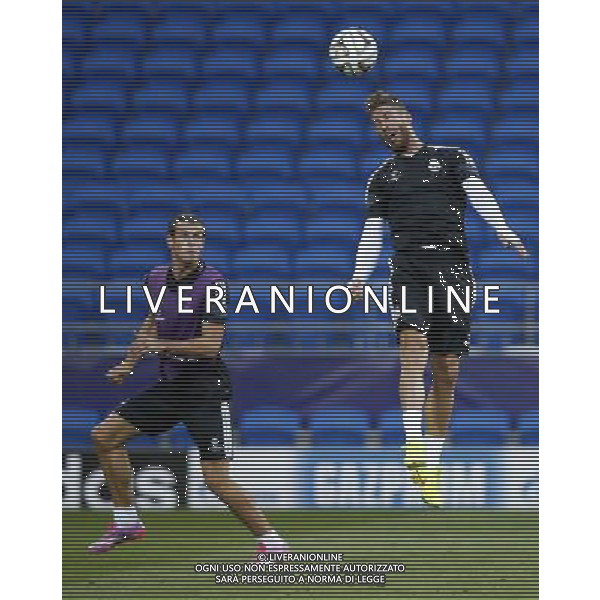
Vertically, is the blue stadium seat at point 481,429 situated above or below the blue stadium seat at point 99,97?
below

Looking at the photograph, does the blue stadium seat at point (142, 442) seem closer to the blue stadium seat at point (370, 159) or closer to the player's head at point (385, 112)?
the blue stadium seat at point (370, 159)

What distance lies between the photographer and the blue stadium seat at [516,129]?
19.0 feet

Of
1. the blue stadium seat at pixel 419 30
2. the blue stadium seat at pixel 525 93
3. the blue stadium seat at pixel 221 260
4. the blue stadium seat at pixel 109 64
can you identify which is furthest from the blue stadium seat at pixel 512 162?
the blue stadium seat at pixel 109 64

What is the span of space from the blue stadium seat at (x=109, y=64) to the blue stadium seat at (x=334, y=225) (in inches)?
47.2

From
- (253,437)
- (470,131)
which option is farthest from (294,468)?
(470,131)

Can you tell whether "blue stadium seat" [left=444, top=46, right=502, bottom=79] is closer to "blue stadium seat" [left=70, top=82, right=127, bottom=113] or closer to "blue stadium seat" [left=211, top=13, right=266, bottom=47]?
"blue stadium seat" [left=211, top=13, right=266, bottom=47]

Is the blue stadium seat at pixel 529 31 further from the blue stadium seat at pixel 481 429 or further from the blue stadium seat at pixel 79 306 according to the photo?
the blue stadium seat at pixel 79 306

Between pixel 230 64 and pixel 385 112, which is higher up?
pixel 230 64

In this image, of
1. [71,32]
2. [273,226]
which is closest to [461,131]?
[273,226]

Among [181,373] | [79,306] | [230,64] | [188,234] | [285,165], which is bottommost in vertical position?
[181,373]

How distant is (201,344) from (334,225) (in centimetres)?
91

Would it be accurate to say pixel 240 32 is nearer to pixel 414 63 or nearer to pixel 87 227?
pixel 414 63

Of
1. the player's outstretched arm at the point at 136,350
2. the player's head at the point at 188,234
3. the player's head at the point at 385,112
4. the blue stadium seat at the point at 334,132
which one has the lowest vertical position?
the player's outstretched arm at the point at 136,350

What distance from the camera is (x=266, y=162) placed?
19.0 feet
